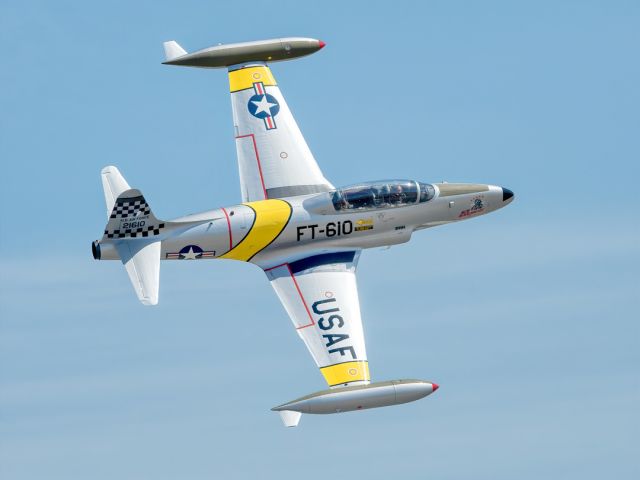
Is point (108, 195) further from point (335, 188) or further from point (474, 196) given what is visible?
point (474, 196)

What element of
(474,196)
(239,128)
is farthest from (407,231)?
(239,128)

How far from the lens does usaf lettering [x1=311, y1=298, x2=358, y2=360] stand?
4525 cm

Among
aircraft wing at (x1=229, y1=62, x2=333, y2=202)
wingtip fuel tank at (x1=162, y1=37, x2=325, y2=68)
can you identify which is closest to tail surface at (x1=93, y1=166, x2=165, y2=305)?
aircraft wing at (x1=229, y1=62, x2=333, y2=202)

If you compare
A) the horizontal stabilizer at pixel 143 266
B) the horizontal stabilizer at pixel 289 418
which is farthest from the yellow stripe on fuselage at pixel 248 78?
the horizontal stabilizer at pixel 289 418

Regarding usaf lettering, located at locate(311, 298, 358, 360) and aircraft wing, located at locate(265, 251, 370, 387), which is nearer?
aircraft wing, located at locate(265, 251, 370, 387)

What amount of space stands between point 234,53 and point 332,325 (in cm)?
997

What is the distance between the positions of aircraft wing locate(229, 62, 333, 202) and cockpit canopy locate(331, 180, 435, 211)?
1.29 m

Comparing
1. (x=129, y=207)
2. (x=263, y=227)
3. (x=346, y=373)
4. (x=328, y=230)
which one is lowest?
(x=346, y=373)

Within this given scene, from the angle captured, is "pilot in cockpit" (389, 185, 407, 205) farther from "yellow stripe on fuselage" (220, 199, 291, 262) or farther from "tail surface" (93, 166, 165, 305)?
"tail surface" (93, 166, 165, 305)

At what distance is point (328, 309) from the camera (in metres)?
46.2

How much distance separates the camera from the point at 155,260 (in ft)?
150

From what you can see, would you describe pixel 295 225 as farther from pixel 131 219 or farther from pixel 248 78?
pixel 248 78

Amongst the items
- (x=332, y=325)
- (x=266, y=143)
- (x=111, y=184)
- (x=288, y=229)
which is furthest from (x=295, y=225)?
(x=111, y=184)

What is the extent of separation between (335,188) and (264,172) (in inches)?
80.8
